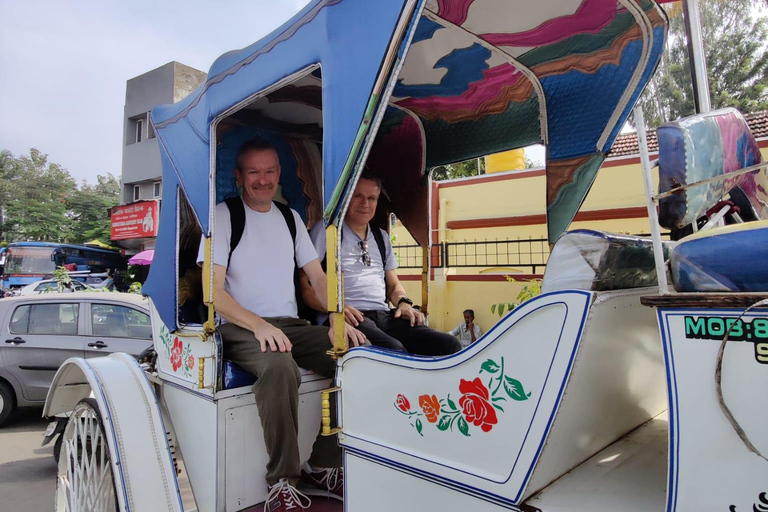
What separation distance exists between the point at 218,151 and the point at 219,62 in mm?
1039

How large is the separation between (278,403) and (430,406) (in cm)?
83

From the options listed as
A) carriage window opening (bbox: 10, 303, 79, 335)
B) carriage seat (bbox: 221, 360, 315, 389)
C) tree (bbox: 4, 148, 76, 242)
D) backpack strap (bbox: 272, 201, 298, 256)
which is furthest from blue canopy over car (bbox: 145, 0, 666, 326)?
tree (bbox: 4, 148, 76, 242)

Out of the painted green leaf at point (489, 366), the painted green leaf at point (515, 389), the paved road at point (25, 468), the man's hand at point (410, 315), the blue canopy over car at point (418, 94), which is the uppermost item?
the blue canopy over car at point (418, 94)

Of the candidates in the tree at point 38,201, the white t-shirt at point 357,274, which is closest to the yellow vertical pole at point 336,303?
the white t-shirt at point 357,274

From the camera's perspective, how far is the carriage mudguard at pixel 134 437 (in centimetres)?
208

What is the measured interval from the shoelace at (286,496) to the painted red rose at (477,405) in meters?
1.07

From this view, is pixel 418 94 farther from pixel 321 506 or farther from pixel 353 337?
pixel 321 506

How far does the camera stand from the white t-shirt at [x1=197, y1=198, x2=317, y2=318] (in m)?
2.43

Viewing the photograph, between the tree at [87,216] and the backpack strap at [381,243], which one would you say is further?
the tree at [87,216]

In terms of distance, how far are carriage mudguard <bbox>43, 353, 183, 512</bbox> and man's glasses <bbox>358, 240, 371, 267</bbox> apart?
1302mm

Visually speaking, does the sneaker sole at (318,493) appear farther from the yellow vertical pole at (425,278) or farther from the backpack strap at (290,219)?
the yellow vertical pole at (425,278)

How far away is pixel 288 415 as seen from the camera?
2.07 meters

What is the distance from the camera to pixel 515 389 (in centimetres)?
128

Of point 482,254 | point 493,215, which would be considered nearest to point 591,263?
point 482,254
